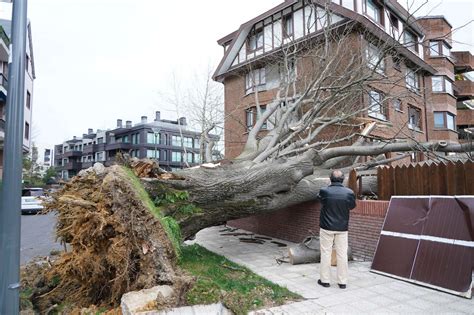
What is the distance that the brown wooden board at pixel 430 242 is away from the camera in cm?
486

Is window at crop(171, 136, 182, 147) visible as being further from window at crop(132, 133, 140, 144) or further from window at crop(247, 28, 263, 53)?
window at crop(247, 28, 263, 53)

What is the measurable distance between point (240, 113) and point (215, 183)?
17.6 metres

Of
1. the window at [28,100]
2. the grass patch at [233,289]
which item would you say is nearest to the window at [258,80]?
the grass patch at [233,289]

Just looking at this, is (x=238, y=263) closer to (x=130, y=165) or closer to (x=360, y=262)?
(x=360, y=262)

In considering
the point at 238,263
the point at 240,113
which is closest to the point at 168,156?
the point at 240,113

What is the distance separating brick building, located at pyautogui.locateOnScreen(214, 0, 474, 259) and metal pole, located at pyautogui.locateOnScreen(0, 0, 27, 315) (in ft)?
19.6

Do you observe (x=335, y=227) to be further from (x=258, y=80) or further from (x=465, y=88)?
(x=465, y=88)

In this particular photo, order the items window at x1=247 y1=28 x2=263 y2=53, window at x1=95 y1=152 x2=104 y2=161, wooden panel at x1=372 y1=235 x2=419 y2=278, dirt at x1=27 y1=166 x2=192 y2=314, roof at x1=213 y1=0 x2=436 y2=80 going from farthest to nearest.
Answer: window at x1=95 y1=152 x2=104 y2=161
window at x1=247 y1=28 x2=263 y2=53
roof at x1=213 y1=0 x2=436 y2=80
wooden panel at x1=372 y1=235 x2=419 y2=278
dirt at x1=27 y1=166 x2=192 y2=314

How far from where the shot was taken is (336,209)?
17.8 ft

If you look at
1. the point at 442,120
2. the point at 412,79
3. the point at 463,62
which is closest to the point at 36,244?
the point at 412,79

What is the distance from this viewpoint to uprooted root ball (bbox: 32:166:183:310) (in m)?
4.57

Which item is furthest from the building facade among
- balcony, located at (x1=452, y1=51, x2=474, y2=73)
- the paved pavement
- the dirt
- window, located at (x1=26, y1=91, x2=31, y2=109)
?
window, located at (x1=26, y1=91, x2=31, y2=109)

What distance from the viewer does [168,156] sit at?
6125 cm

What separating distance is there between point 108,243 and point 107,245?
5 centimetres
